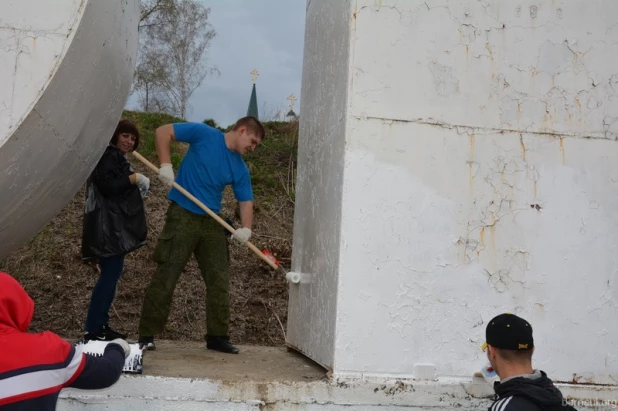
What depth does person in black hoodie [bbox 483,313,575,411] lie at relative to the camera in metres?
2.26

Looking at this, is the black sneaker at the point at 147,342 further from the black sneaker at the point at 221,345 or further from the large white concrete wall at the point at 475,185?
the large white concrete wall at the point at 475,185

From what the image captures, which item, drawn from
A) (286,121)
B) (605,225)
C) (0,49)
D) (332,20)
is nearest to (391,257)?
(605,225)

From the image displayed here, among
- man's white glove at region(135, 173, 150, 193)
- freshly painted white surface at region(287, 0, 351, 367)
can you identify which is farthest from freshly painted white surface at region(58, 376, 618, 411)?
man's white glove at region(135, 173, 150, 193)

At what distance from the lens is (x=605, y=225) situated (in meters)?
3.51

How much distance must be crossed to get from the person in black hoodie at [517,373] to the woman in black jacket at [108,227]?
2.49 meters

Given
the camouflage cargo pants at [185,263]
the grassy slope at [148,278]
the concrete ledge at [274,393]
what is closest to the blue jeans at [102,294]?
the camouflage cargo pants at [185,263]

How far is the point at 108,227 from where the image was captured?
13.7ft

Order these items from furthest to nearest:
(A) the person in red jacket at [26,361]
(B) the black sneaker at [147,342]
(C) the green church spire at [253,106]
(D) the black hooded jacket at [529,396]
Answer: (C) the green church spire at [253,106]
(B) the black sneaker at [147,342]
(D) the black hooded jacket at [529,396]
(A) the person in red jacket at [26,361]

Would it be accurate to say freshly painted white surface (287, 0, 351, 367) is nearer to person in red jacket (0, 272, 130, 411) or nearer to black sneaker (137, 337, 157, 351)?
black sneaker (137, 337, 157, 351)

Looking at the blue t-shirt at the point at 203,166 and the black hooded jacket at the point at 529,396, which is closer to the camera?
the black hooded jacket at the point at 529,396

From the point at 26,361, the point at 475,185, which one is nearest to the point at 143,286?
the point at 475,185

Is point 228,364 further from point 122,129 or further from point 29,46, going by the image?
point 29,46

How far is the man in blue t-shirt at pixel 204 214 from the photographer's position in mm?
4227

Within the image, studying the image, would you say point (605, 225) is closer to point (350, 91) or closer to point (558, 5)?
point (558, 5)
